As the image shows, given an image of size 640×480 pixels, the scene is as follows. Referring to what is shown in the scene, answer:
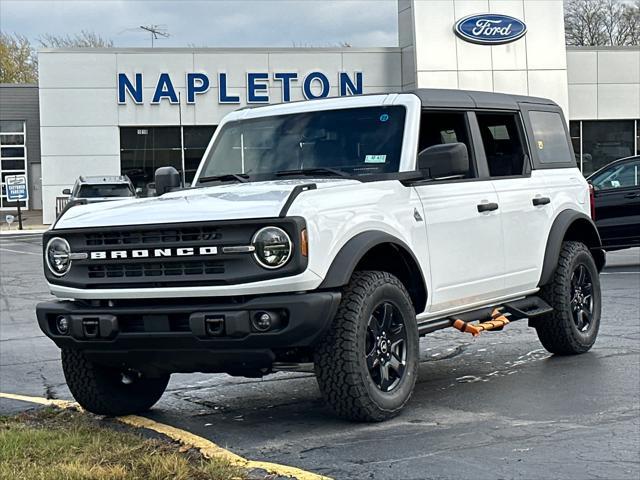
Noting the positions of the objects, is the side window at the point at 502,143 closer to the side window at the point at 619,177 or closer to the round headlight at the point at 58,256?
the round headlight at the point at 58,256

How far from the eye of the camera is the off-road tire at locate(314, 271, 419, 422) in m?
5.81

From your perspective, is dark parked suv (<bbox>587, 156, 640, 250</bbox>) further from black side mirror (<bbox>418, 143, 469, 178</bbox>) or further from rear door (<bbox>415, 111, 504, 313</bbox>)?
black side mirror (<bbox>418, 143, 469, 178</bbox>)

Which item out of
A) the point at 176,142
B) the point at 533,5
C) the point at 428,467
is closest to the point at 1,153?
the point at 176,142

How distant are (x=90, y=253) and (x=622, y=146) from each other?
121ft

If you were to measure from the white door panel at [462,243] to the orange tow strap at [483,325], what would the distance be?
5.3 inches

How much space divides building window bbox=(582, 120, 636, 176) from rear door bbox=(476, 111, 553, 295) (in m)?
32.7

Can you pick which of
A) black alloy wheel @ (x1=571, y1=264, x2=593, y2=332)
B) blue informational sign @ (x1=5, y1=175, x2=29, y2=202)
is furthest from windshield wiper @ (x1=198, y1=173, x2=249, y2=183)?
blue informational sign @ (x1=5, y1=175, x2=29, y2=202)

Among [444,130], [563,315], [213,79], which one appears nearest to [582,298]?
[563,315]

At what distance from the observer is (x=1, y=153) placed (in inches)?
1914

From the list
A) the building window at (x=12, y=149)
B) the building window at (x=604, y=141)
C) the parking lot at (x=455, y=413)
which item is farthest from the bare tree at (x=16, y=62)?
the parking lot at (x=455, y=413)

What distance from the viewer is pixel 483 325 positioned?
7355mm

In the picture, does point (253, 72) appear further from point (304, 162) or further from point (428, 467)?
point (428, 467)

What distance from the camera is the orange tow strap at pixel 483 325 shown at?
7.07 m

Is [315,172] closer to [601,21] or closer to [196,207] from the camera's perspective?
[196,207]
